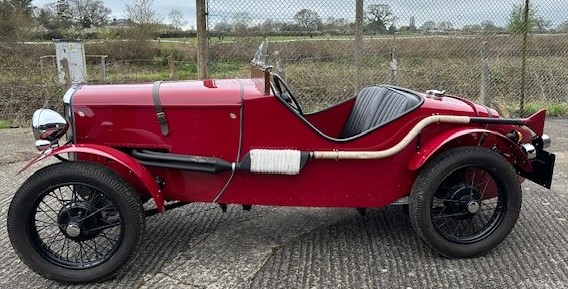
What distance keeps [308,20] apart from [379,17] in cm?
95

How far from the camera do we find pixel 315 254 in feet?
10.5

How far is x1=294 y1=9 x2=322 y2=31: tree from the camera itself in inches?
244

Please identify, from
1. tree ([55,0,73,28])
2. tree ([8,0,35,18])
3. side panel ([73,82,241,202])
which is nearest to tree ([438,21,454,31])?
side panel ([73,82,241,202])

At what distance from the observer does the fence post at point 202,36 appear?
5832 millimetres

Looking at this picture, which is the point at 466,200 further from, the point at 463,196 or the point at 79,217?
the point at 79,217

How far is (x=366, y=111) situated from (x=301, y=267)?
1318 mm

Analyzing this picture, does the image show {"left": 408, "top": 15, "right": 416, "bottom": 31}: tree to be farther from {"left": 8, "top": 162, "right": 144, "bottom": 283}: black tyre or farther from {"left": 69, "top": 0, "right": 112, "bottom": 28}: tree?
{"left": 69, "top": 0, "right": 112, "bottom": 28}: tree

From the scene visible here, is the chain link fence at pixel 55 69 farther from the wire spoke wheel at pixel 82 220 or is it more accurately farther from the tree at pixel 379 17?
the tree at pixel 379 17

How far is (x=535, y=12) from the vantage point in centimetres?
729

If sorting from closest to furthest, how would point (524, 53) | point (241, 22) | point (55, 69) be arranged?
point (241, 22)
point (524, 53)
point (55, 69)

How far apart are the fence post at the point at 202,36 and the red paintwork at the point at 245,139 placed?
287 cm

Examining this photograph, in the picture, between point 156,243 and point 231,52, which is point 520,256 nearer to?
point 156,243

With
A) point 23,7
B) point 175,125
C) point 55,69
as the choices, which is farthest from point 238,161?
point 23,7

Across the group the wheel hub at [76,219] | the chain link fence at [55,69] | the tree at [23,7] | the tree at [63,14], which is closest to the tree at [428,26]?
the chain link fence at [55,69]
